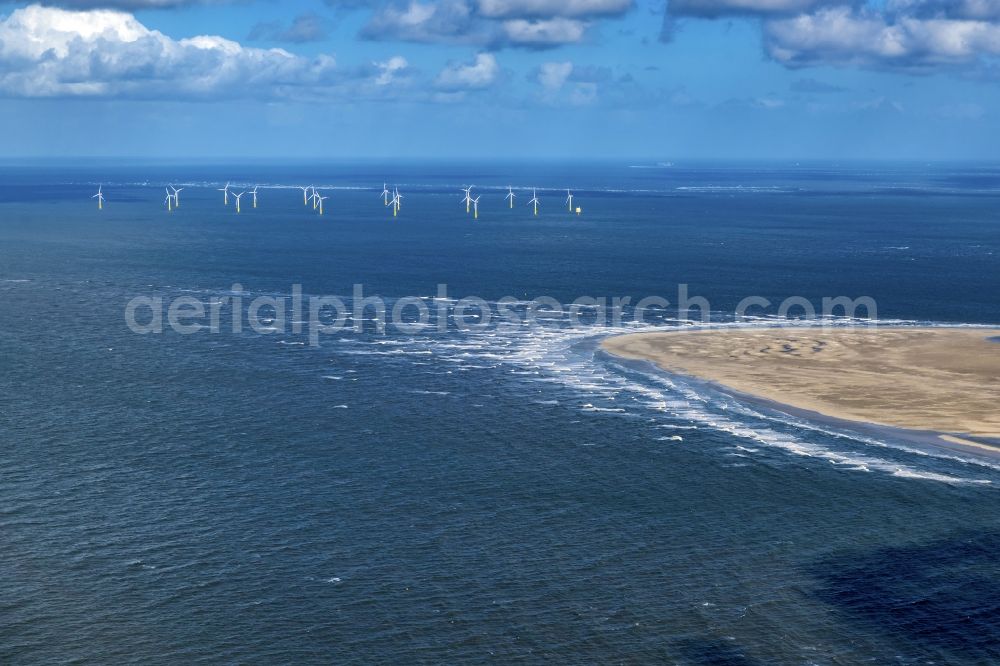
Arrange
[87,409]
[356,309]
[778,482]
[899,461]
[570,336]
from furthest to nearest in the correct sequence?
1. [356,309]
2. [570,336]
3. [87,409]
4. [899,461]
5. [778,482]

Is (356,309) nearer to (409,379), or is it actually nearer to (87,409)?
(409,379)

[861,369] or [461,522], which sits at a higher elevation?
[861,369]

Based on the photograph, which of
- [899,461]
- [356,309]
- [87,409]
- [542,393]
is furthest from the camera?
[356,309]

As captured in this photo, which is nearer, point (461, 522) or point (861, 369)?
point (461, 522)

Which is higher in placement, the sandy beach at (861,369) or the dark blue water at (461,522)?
the sandy beach at (861,369)

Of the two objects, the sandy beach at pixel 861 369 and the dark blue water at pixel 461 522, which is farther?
the sandy beach at pixel 861 369

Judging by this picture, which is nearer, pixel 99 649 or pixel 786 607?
pixel 99 649

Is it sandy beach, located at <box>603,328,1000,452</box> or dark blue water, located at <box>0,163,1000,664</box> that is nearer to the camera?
dark blue water, located at <box>0,163,1000,664</box>

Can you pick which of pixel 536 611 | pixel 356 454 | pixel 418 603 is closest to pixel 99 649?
pixel 418 603
